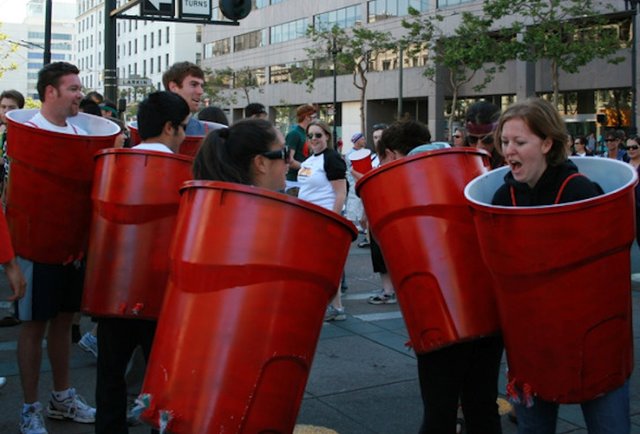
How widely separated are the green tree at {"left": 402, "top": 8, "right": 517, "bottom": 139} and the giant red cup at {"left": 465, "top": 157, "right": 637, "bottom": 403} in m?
35.3

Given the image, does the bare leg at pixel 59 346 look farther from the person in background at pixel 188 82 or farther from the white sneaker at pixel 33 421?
the person in background at pixel 188 82

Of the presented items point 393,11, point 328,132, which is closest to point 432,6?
point 393,11

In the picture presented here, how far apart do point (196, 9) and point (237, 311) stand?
10.7 m

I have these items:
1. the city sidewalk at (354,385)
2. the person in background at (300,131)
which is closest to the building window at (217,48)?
the person in background at (300,131)

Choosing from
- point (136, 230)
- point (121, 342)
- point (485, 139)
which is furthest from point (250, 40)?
point (136, 230)

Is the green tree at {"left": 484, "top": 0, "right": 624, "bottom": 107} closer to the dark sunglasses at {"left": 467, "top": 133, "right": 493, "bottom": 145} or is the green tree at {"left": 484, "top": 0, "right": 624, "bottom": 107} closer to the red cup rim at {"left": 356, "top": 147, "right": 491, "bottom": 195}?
the dark sunglasses at {"left": 467, "top": 133, "right": 493, "bottom": 145}

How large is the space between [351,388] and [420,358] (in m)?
2.06

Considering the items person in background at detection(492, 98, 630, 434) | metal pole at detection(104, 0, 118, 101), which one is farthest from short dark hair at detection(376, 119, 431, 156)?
metal pole at detection(104, 0, 118, 101)

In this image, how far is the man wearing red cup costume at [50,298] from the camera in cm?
387

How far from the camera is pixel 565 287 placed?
93.0 inches

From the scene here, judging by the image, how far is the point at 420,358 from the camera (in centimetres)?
304

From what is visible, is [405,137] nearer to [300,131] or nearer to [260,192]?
[260,192]

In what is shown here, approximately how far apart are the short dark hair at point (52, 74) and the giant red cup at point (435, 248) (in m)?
2.03

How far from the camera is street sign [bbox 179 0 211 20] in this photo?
11977 mm
